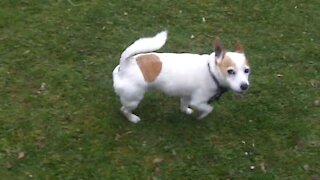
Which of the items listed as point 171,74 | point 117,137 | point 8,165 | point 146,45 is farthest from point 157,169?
point 8,165

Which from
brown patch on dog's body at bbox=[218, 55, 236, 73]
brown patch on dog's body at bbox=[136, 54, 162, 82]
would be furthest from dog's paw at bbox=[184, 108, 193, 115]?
brown patch on dog's body at bbox=[218, 55, 236, 73]

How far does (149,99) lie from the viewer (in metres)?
5.38

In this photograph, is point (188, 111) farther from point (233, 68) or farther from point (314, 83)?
point (314, 83)

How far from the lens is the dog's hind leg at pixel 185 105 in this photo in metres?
5.06

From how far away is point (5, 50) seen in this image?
5.92 m

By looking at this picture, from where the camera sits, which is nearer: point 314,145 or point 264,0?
point 314,145

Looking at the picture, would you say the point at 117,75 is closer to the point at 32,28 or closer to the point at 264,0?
the point at 32,28

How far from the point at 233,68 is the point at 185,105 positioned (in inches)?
30.2

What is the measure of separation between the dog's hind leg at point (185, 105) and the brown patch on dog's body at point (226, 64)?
1.66 feet

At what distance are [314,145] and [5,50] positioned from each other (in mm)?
2890

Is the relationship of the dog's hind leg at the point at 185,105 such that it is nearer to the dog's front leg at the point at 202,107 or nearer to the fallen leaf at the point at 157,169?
the dog's front leg at the point at 202,107

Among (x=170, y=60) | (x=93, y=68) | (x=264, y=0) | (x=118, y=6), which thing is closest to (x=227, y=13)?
(x=264, y=0)

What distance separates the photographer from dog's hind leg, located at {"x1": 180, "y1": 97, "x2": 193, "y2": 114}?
5.06 meters

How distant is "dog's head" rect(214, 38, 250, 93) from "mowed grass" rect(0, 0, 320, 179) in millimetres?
657
